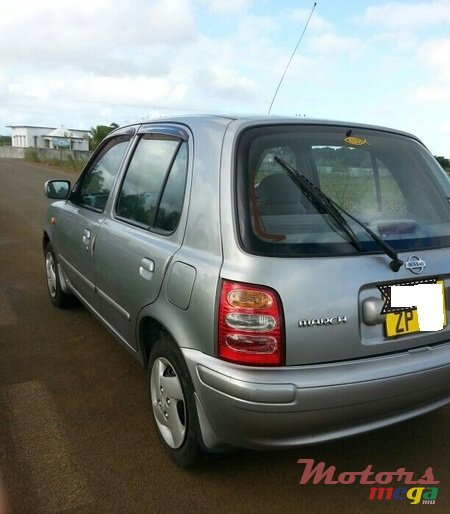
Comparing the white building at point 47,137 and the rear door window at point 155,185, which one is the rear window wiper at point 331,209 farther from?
the white building at point 47,137

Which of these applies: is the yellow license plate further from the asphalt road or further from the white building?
the white building

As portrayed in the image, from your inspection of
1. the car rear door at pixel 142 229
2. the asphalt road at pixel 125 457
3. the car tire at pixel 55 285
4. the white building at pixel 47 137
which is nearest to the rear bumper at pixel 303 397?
the asphalt road at pixel 125 457

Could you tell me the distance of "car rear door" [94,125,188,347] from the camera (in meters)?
2.55

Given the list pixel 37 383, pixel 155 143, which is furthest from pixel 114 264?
pixel 37 383

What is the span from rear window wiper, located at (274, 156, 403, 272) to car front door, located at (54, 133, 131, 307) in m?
1.46

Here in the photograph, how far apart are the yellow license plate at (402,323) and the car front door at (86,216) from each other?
204 cm

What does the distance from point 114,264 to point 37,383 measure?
1.07 m

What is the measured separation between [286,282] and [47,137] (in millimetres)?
78374

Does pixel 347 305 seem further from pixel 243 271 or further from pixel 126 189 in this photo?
pixel 126 189

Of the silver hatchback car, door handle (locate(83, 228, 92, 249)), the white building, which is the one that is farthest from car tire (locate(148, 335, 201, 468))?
the white building

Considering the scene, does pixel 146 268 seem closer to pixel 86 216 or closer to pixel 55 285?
pixel 86 216

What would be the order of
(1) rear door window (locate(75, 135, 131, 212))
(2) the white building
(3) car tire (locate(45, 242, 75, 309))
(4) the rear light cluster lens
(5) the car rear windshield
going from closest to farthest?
(4) the rear light cluster lens, (5) the car rear windshield, (1) rear door window (locate(75, 135, 131, 212)), (3) car tire (locate(45, 242, 75, 309)), (2) the white building

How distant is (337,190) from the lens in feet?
8.00

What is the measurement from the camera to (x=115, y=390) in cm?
333
